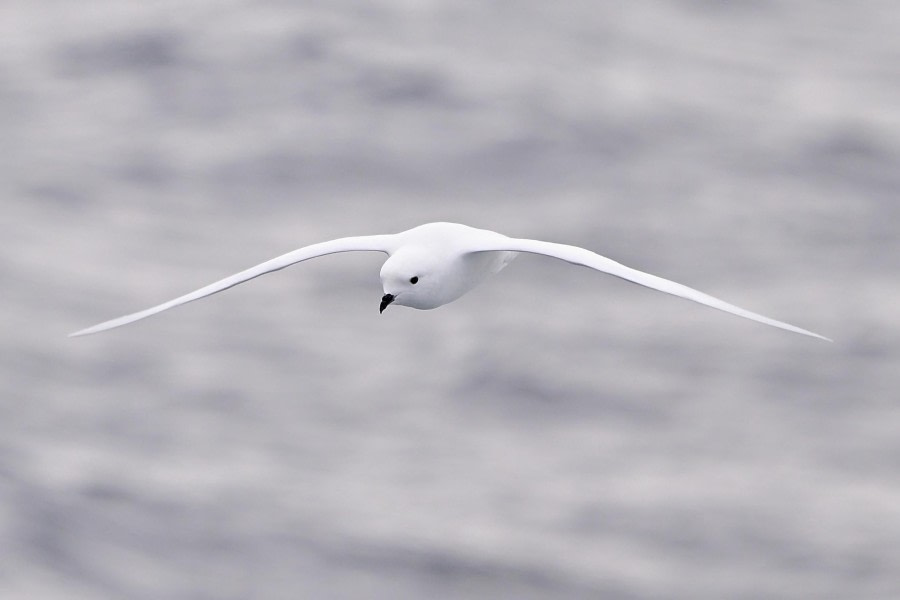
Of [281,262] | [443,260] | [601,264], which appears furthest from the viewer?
[281,262]

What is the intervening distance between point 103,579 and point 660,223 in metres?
11.4

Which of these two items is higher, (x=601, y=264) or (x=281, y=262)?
(x=281, y=262)

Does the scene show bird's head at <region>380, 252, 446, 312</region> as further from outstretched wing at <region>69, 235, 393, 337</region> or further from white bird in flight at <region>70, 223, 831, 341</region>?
outstretched wing at <region>69, 235, 393, 337</region>

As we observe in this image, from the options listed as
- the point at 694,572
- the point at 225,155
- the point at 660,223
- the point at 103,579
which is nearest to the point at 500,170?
the point at 660,223

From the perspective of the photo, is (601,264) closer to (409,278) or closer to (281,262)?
(409,278)

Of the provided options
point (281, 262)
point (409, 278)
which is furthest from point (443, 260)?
point (281, 262)

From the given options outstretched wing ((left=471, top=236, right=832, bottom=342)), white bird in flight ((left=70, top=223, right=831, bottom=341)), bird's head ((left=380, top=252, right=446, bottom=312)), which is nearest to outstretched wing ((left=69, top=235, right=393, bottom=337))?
white bird in flight ((left=70, top=223, right=831, bottom=341))

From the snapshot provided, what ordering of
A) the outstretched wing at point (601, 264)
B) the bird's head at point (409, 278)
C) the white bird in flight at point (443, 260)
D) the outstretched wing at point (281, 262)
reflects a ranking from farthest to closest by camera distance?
the outstretched wing at point (281, 262)
the bird's head at point (409, 278)
the white bird in flight at point (443, 260)
the outstretched wing at point (601, 264)

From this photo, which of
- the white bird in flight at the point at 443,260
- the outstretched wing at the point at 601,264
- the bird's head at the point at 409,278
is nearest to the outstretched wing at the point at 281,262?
the white bird in flight at the point at 443,260

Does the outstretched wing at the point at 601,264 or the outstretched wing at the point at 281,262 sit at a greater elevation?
the outstretched wing at the point at 281,262

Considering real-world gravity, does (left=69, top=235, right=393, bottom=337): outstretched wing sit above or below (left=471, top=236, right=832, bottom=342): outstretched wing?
above

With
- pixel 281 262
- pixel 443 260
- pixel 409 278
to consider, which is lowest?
pixel 409 278

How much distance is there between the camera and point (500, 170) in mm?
26906

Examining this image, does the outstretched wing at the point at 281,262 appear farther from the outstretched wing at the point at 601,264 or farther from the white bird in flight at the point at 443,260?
the outstretched wing at the point at 601,264
